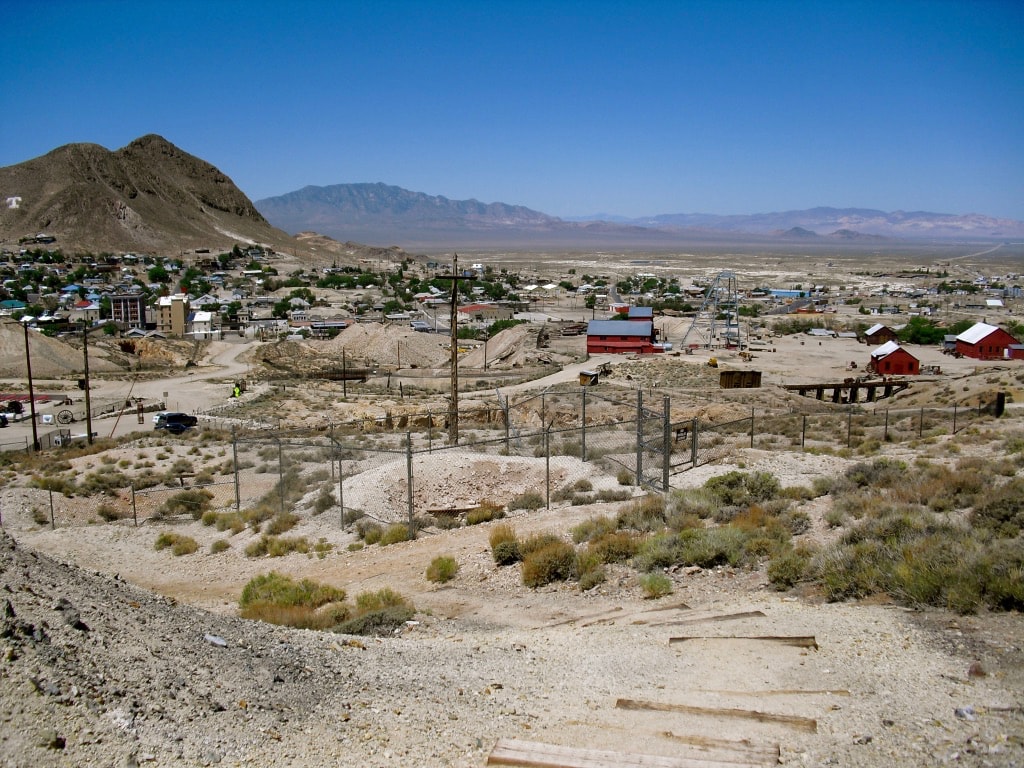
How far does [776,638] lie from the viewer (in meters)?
9.57

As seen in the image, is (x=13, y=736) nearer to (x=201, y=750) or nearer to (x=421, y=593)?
(x=201, y=750)

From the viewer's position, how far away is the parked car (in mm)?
38844

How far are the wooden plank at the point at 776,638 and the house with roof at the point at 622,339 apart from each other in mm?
65643

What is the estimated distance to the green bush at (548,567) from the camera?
44.0 feet

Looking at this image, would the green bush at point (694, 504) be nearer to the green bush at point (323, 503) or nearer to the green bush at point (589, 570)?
the green bush at point (589, 570)

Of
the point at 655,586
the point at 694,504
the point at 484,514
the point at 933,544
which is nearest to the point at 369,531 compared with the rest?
the point at 484,514

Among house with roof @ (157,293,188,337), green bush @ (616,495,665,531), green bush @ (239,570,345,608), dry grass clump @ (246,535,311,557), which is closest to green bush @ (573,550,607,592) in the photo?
green bush @ (616,495,665,531)

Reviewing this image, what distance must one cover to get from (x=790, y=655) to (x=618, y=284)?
161925 millimetres

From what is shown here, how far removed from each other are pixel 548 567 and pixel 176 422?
3110 cm

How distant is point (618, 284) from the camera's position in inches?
6629

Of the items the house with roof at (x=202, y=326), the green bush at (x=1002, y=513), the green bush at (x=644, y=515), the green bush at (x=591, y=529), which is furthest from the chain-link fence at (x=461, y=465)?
the house with roof at (x=202, y=326)

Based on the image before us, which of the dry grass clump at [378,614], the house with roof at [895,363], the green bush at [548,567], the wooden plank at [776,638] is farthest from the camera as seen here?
the house with roof at [895,363]

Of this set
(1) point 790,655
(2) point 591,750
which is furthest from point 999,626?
(2) point 591,750

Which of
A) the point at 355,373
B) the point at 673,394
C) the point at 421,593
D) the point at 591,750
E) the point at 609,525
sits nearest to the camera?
the point at 591,750
